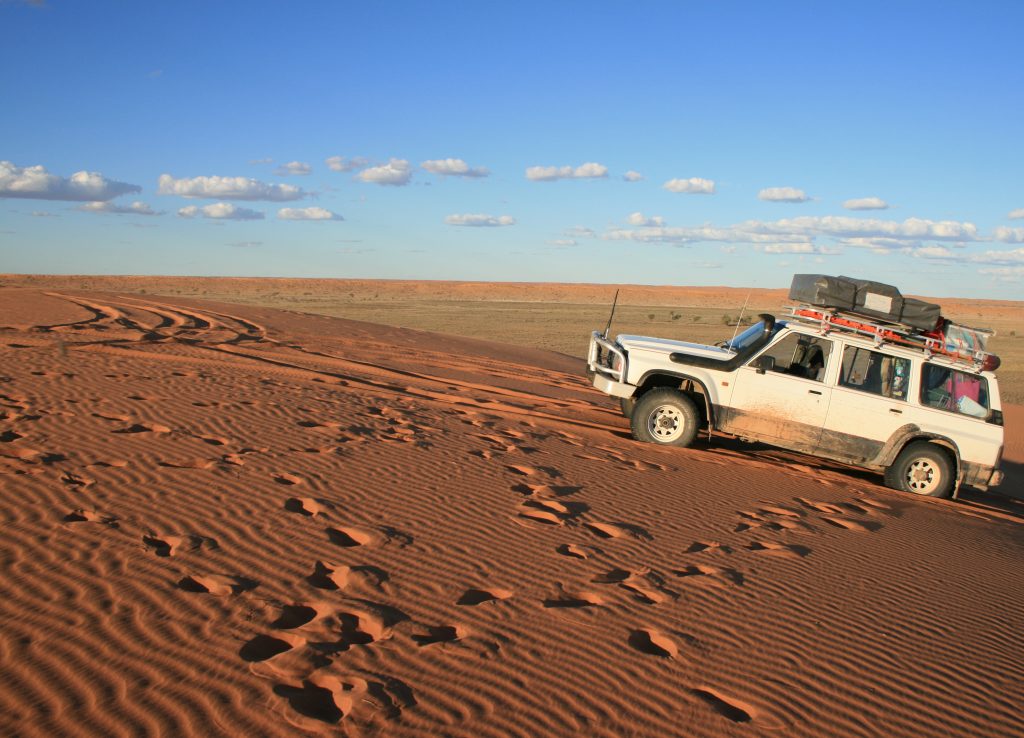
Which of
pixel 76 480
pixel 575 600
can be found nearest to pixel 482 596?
pixel 575 600

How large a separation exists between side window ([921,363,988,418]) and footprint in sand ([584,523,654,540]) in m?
4.86

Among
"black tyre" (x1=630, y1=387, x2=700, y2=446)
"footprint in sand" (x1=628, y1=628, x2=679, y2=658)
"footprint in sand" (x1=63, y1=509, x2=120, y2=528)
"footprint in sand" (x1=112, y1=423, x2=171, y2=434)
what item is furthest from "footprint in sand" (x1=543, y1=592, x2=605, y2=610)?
"black tyre" (x1=630, y1=387, x2=700, y2=446)

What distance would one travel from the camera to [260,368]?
12.5 metres

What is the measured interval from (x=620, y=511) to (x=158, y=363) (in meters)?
8.07

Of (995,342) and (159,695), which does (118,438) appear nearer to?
(159,695)

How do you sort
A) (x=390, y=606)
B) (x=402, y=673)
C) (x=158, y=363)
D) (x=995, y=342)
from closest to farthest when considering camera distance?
(x=402, y=673) → (x=390, y=606) → (x=158, y=363) → (x=995, y=342)

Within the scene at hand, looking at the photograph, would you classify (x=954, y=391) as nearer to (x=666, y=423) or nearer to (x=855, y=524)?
(x=855, y=524)

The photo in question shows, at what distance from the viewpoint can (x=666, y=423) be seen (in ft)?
32.4

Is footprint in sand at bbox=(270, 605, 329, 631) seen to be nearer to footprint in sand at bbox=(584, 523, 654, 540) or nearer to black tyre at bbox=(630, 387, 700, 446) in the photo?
footprint in sand at bbox=(584, 523, 654, 540)

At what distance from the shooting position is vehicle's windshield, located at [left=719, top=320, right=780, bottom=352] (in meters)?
9.75

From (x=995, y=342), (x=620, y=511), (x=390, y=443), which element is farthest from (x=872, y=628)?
(x=995, y=342)

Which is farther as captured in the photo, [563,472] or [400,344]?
[400,344]

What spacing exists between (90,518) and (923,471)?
8948 mm

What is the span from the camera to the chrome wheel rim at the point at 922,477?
952cm
